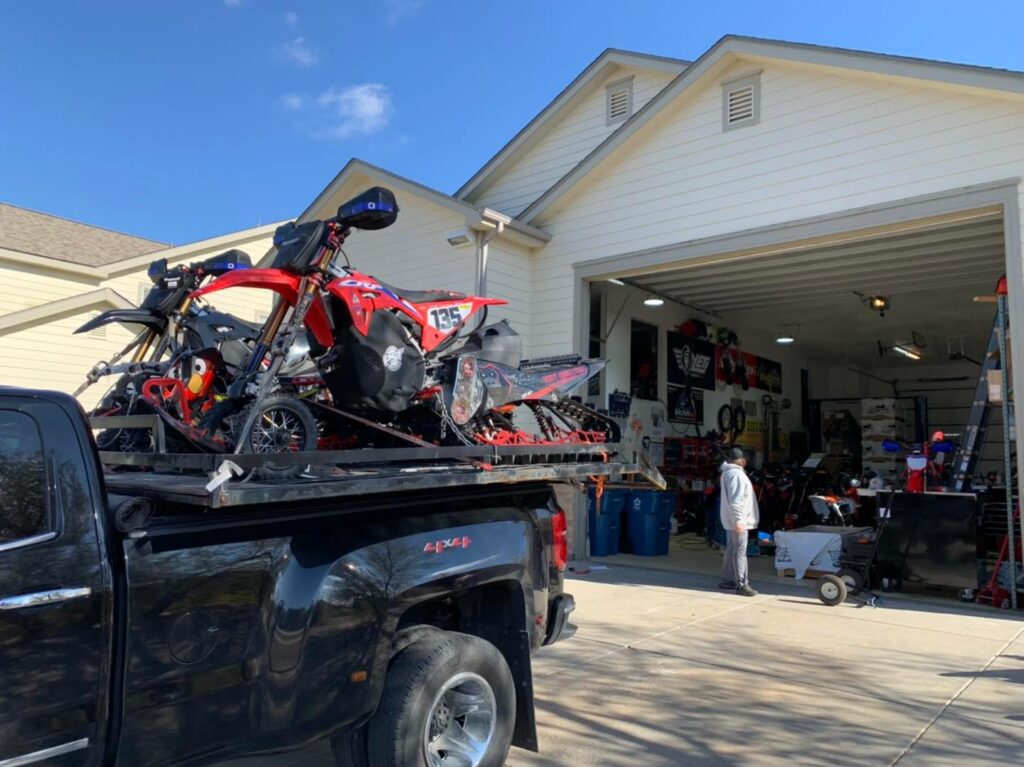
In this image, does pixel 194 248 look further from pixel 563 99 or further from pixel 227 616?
pixel 227 616

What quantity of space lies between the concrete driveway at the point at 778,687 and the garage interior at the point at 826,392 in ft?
3.54

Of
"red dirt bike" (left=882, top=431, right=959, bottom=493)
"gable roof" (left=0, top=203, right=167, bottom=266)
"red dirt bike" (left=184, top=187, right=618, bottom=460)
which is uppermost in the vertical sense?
"gable roof" (left=0, top=203, right=167, bottom=266)

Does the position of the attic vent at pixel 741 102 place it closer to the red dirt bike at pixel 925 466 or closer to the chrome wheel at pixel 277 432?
the red dirt bike at pixel 925 466

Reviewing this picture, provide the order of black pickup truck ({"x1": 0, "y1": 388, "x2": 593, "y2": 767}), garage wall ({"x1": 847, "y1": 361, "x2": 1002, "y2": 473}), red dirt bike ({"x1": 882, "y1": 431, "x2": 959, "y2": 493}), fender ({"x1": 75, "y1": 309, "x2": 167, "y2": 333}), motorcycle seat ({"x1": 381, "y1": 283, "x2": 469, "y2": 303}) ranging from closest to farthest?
black pickup truck ({"x1": 0, "y1": 388, "x2": 593, "y2": 767}) < fender ({"x1": 75, "y1": 309, "x2": 167, "y2": 333}) < motorcycle seat ({"x1": 381, "y1": 283, "x2": 469, "y2": 303}) < red dirt bike ({"x1": 882, "y1": 431, "x2": 959, "y2": 493}) < garage wall ({"x1": 847, "y1": 361, "x2": 1002, "y2": 473})

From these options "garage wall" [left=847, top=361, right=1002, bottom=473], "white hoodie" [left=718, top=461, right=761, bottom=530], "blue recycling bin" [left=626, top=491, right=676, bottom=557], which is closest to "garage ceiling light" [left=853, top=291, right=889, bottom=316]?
"blue recycling bin" [left=626, top=491, right=676, bottom=557]

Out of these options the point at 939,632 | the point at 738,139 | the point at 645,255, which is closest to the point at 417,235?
the point at 645,255

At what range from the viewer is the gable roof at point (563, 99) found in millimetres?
13227

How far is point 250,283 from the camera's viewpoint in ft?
13.4

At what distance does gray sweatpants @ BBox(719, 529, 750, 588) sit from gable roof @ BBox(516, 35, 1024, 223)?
5.07 m

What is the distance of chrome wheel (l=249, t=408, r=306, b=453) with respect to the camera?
13.1 feet

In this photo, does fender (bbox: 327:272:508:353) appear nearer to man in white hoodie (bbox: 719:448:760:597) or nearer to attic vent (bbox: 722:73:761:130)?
man in white hoodie (bbox: 719:448:760:597)

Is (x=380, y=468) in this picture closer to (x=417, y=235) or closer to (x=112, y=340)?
(x=417, y=235)

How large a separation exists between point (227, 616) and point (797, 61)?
885 cm

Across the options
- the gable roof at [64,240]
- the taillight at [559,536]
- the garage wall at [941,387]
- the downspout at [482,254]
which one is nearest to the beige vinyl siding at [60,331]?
the gable roof at [64,240]
